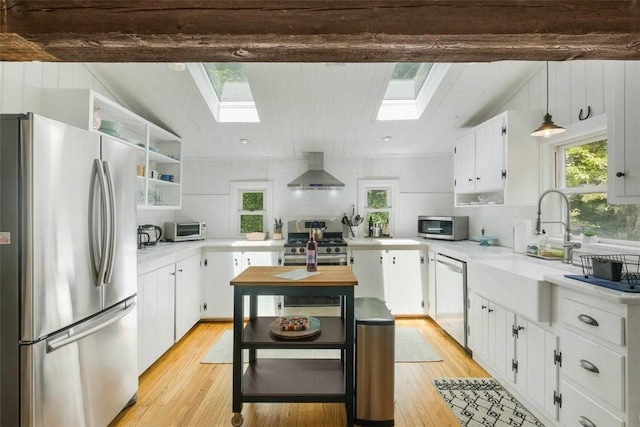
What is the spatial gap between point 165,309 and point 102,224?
1393 millimetres

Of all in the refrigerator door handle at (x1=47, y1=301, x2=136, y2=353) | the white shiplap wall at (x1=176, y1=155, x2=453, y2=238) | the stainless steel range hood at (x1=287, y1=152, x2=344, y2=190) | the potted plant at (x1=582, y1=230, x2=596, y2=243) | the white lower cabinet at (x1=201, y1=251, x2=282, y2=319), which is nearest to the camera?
the refrigerator door handle at (x1=47, y1=301, x2=136, y2=353)

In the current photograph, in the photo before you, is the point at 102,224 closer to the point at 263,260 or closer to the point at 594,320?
the point at 263,260

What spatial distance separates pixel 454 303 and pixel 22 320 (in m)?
3.28

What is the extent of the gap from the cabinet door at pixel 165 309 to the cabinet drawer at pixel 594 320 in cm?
304

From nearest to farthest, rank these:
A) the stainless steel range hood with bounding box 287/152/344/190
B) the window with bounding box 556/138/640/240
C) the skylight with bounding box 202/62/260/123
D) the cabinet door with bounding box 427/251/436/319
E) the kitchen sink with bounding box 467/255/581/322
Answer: the kitchen sink with bounding box 467/255/581/322
the window with bounding box 556/138/640/240
the skylight with bounding box 202/62/260/123
the cabinet door with bounding box 427/251/436/319
the stainless steel range hood with bounding box 287/152/344/190

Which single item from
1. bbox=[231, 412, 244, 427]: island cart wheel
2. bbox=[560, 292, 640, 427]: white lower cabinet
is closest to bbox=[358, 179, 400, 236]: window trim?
bbox=[560, 292, 640, 427]: white lower cabinet

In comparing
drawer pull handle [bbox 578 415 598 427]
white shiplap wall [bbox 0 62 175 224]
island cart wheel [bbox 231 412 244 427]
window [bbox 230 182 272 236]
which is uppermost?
white shiplap wall [bbox 0 62 175 224]

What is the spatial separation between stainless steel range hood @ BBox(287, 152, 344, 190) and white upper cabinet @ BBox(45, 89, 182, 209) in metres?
1.56

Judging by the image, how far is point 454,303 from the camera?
310 cm

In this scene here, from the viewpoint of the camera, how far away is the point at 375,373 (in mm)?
1909

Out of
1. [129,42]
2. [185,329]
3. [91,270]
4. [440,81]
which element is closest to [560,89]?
[440,81]

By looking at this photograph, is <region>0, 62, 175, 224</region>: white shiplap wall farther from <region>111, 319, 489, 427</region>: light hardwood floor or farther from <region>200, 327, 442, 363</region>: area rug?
<region>200, 327, 442, 363</region>: area rug

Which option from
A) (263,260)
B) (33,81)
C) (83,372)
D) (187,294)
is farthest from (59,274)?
(263,260)

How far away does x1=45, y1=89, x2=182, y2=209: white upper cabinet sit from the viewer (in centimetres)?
227
